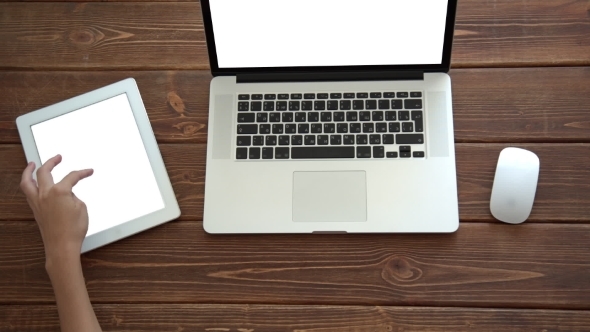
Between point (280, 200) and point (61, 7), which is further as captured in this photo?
point (61, 7)

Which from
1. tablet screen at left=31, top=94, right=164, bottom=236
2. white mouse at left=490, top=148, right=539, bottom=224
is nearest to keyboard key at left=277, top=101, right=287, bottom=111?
tablet screen at left=31, top=94, right=164, bottom=236

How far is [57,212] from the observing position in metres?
0.81

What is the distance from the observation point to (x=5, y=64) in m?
0.96

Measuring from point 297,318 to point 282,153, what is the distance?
9.2 inches

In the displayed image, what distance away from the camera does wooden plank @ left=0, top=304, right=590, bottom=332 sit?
79 cm

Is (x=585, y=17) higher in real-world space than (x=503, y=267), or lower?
higher

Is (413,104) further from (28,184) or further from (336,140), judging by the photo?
(28,184)

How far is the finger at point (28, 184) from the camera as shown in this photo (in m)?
0.83

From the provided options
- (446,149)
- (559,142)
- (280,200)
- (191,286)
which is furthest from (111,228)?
(559,142)

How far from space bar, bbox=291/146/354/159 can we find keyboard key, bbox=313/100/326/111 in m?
0.06

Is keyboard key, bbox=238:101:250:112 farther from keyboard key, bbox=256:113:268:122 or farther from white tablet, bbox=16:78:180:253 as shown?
white tablet, bbox=16:78:180:253

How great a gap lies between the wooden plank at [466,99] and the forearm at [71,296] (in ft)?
0.76

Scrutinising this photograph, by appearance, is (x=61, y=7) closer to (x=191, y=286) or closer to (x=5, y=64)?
(x=5, y=64)

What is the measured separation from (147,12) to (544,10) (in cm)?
64
